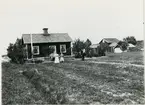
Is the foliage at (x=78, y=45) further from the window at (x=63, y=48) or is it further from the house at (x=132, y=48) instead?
the house at (x=132, y=48)

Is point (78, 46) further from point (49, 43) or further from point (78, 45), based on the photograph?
point (49, 43)

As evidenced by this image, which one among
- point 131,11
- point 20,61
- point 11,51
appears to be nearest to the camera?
point 131,11

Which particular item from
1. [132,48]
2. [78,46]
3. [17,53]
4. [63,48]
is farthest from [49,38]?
[132,48]

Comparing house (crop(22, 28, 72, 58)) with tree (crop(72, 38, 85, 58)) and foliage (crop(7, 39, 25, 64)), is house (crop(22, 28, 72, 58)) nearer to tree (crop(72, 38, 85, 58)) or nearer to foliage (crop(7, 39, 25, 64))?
tree (crop(72, 38, 85, 58))

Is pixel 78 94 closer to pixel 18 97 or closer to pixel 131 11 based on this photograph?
pixel 18 97

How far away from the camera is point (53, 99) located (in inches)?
282

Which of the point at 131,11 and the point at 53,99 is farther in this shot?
the point at 131,11

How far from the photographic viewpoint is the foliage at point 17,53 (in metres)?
16.8

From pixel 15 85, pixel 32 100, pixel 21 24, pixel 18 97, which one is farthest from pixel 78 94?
pixel 21 24

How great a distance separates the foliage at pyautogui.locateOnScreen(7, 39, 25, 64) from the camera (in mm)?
16766

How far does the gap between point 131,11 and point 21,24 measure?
5024 mm

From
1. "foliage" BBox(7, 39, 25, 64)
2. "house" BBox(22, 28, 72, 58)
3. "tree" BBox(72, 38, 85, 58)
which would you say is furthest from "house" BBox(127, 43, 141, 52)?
"foliage" BBox(7, 39, 25, 64)

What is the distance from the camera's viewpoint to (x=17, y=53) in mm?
17547

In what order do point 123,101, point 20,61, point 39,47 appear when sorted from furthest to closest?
1. point 39,47
2. point 20,61
3. point 123,101
